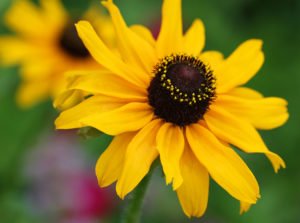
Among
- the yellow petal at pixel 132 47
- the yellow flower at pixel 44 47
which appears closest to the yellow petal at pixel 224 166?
the yellow petal at pixel 132 47

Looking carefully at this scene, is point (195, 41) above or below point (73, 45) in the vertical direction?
above

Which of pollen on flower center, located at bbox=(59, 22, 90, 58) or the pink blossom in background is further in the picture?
pollen on flower center, located at bbox=(59, 22, 90, 58)

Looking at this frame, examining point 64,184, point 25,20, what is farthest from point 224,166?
point 25,20

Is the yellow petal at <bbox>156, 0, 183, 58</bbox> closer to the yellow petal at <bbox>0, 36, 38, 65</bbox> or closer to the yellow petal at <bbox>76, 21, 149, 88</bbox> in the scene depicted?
the yellow petal at <bbox>76, 21, 149, 88</bbox>

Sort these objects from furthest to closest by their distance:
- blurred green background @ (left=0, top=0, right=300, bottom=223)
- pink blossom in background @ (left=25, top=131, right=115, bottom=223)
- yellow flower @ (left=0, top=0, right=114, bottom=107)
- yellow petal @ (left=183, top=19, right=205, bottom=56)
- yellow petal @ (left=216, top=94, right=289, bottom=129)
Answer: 1. yellow flower @ (left=0, top=0, right=114, bottom=107)
2. blurred green background @ (left=0, top=0, right=300, bottom=223)
3. pink blossom in background @ (left=25, top=131, right=115, bottom=223)
4. yellow petal @ (left=183, top=19, right=205, bottom=56)
5. yellow petal @ (left=216, top=94, right=289, bottom=129)

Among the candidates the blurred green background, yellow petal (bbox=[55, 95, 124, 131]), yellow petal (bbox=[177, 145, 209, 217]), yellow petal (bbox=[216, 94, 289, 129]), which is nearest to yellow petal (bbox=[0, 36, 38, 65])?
the blurred green background

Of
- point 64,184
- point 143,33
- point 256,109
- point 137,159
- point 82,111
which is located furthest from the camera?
point 64,184

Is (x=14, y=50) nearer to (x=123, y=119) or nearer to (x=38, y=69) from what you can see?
(x=38, y=69)
